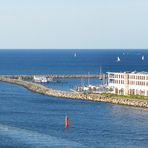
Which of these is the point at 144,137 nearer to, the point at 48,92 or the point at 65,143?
the point at 65,143

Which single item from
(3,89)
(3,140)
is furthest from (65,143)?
(3,89)

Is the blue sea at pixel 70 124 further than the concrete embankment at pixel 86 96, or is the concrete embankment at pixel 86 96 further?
the concrete embankment at pixel 86 96

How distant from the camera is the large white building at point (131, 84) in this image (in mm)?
120750

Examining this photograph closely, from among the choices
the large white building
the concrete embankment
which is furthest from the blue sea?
the large white building

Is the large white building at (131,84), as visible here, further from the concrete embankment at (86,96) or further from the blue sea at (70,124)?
the blue sea at (70,124)

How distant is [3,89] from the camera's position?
14650cm

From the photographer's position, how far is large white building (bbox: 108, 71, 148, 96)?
12075 cm

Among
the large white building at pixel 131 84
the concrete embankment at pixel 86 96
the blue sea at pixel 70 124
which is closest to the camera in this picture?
the blue sea at pixel 70 124

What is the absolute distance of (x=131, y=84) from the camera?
406 ft

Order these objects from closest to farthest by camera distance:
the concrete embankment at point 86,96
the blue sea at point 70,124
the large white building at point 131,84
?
the blue sea at point 70,124 → the concrete embankment at point 86,96 → the large white building at point 131,84

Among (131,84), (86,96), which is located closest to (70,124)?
(86,96)

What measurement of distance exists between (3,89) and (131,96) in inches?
1446

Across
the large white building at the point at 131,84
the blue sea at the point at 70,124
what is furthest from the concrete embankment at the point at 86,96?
the large white building at the point at 131,84

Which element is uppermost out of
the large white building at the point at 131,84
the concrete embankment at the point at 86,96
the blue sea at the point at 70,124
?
the large white building at the point at 131,84
